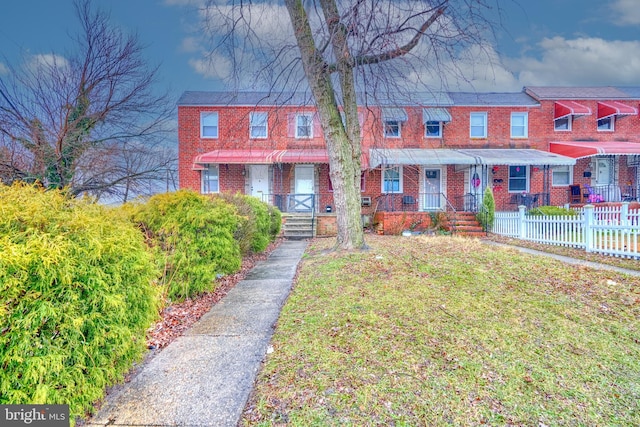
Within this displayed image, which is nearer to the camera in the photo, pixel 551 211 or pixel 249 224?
pixel 249 224

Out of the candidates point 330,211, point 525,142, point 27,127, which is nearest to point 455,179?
point 525,142

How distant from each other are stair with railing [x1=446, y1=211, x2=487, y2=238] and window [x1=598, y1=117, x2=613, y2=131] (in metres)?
10.7

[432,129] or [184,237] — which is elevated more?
[432,129]

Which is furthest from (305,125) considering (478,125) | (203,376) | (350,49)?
(478,125)

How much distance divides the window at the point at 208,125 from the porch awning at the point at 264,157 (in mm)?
1509

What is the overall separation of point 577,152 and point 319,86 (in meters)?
15.4

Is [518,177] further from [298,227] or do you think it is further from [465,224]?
[298,227]

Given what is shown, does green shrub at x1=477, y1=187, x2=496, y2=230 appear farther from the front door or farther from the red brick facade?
the front door

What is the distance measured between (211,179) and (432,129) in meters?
12.4

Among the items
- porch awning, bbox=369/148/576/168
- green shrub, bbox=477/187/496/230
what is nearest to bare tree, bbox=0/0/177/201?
porch awning, bbox=369/148/576/168

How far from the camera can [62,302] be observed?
2037mm

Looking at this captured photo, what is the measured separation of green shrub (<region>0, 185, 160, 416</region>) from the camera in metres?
1.87

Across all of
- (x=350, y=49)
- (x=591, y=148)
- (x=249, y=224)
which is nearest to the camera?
(x=350, y=49)

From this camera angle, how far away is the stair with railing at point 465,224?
1366 centimetres
